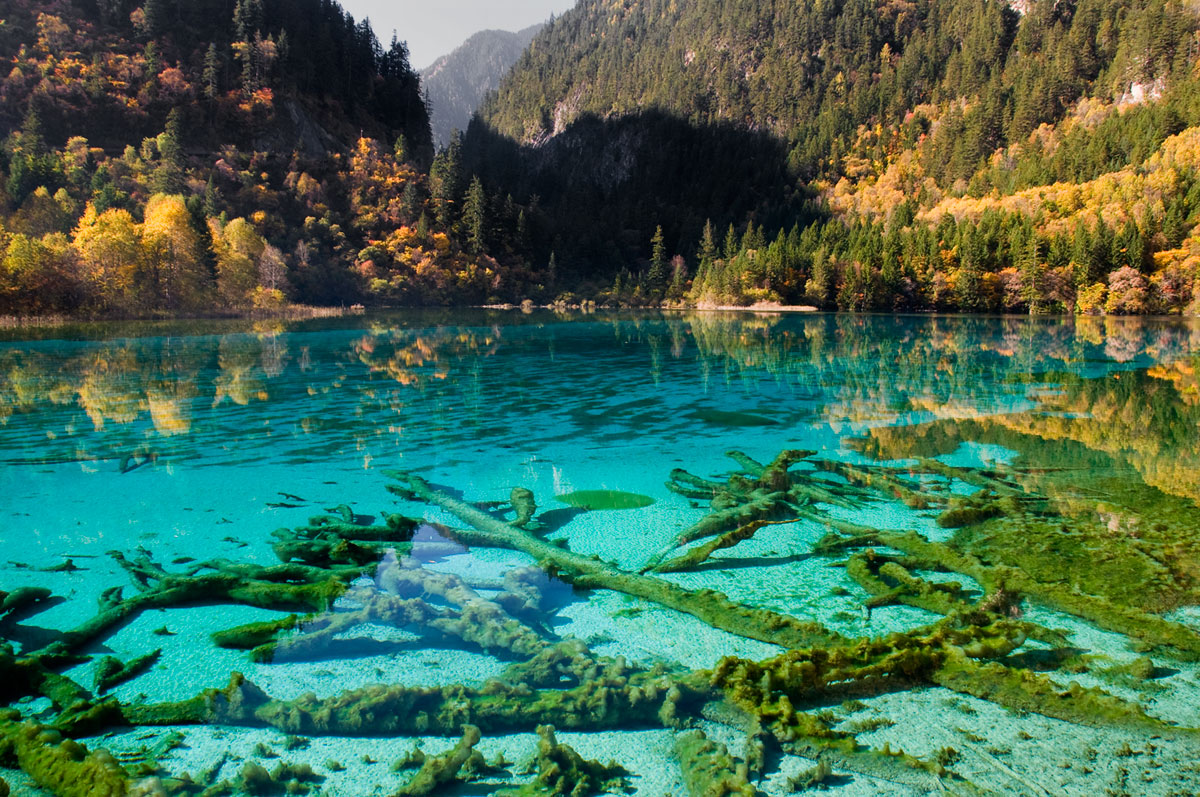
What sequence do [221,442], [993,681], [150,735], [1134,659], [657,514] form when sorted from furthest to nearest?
[221,442]
[657,514]
[1134,659]
[993,681]
[150,735]

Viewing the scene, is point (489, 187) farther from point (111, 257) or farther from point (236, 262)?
point (111, 257)

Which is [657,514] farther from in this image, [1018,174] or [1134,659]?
[1018,174]

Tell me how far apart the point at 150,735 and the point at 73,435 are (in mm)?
14344

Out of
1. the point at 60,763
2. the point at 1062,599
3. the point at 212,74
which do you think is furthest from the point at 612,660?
the point at 212,74

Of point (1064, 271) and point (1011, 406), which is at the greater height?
point (1064, 271)

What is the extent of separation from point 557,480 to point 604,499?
4.69 feet

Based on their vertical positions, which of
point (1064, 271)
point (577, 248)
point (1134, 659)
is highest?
point (577, 248)

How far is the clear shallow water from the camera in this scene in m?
4.64

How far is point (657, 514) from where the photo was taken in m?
9.91

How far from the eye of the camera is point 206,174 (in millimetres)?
104438

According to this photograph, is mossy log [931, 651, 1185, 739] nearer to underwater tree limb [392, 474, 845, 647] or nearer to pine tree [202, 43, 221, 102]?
underwater tree limb [392, 474, 845, 647]

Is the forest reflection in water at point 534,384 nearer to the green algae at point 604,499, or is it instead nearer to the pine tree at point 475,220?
the green algae at point 604,499

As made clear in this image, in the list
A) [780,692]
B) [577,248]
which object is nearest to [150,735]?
[780,692]

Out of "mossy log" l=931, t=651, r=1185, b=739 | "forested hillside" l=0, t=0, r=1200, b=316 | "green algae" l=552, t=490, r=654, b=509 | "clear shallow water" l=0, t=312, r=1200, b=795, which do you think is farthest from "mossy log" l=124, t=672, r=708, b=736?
"forested hillside" l=0, t=0, r=1200, b=316
